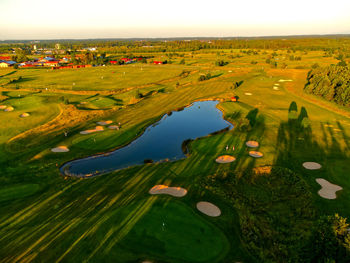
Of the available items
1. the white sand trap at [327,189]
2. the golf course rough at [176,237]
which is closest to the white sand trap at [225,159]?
the white sand trap at [327,189]

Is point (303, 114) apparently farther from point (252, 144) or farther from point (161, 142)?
point (161, 142)

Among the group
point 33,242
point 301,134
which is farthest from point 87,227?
point 301,134

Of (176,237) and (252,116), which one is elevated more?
(252,116)

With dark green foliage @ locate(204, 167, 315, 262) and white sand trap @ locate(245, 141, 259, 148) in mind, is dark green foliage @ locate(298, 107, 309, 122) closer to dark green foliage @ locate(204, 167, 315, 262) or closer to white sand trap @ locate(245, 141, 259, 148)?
white sand trap @ locate(245, 141, 259, 148)

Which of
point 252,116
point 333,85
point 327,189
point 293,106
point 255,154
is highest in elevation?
point 333,85

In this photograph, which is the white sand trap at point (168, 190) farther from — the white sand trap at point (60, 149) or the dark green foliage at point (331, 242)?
the white sand trap at point (60, 149)

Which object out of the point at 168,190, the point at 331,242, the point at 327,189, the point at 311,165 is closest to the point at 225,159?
the point at 168,190

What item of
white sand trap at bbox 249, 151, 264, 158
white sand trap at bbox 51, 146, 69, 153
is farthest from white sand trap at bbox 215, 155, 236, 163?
white sand trap at bbox 51, 146, 69, 153
